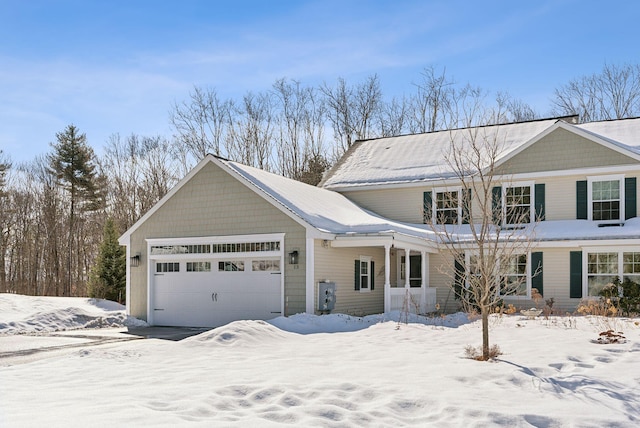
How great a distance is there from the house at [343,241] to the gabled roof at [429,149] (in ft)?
0.51

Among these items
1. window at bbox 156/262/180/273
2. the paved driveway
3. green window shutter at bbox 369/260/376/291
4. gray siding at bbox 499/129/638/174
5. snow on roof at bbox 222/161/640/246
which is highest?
gray siding at bbox 499/129/638/174

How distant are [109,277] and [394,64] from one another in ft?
46.1

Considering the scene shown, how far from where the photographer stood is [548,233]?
19.9 metres

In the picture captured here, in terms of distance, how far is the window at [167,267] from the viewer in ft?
65.1

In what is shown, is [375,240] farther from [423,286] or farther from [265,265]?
[423,286]

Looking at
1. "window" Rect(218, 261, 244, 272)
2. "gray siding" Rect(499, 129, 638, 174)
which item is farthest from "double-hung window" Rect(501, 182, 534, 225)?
"window" Rect(218, 261, 244, 272)

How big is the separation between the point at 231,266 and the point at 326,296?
10.4 ft

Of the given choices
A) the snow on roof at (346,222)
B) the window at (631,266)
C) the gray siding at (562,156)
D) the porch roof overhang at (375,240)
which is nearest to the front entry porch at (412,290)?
the porch roof overhang at (375,240)

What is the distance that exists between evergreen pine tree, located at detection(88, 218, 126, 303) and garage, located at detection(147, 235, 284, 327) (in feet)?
21.6

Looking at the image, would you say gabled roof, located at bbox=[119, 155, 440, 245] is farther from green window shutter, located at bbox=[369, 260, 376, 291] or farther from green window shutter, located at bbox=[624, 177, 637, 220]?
green window shutter, located at bbox=[624, 177, 637, 220]

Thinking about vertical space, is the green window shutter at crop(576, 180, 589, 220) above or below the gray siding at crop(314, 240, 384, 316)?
above

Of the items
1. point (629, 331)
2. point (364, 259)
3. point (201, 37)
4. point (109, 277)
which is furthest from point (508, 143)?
point (109, 277)

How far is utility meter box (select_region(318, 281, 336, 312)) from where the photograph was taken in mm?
17500

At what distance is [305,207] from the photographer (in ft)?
62.4
